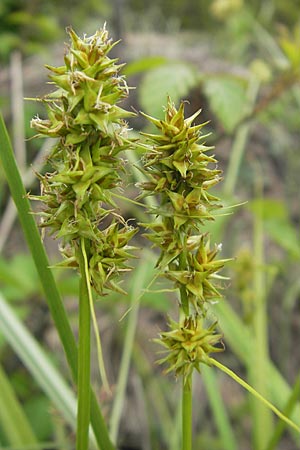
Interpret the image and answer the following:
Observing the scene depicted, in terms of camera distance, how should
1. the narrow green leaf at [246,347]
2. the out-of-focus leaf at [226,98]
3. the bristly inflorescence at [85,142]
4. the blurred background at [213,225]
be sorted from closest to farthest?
the bristly inflorescence at [85,142], the narrow green leaf at [246,347], the blurred background at [213,225], the out-of-focus leaf at [226,98]

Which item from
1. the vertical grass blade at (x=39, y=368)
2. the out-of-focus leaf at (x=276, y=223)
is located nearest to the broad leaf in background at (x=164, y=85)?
the out-of-focus leaf at (x=276, y=223)

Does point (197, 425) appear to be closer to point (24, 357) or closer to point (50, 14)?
point (24, 357)

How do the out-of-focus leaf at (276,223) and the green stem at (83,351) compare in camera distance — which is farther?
the out-of-focus leaf at (276,223)

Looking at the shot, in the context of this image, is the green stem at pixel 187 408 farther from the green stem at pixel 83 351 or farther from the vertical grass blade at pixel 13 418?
Result: the vertical grass blade at pixel 13 418

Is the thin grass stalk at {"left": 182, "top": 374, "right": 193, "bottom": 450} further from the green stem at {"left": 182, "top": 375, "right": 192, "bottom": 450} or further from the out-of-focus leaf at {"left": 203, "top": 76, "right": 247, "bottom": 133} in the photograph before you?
the out-of-focus leaf at {"left": 203, "top": 76, "right": 247, "bottom": 133}

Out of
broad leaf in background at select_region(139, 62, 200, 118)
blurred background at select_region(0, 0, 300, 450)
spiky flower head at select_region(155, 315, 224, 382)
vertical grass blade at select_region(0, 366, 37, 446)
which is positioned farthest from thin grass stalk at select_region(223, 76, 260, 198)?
spiky flower head at select_region(155, 315, 224, 382)

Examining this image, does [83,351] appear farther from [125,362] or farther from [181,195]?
[125,362]
